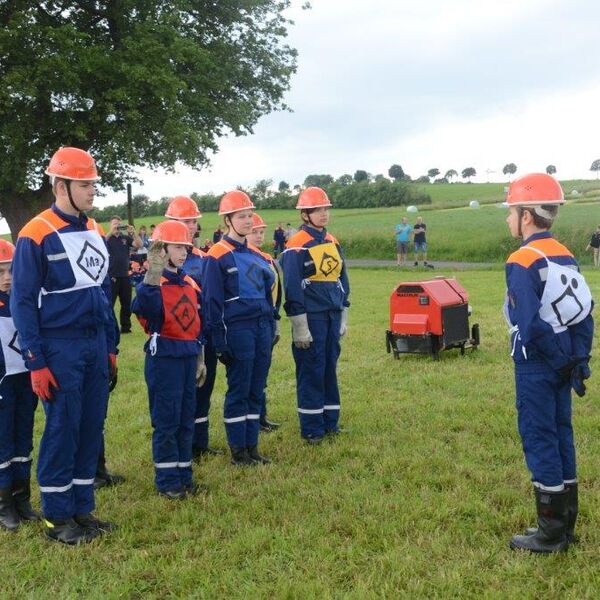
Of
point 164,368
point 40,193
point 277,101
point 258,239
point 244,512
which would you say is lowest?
point 244,512

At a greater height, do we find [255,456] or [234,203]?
[234,203]

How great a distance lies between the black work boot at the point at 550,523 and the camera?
4277mm

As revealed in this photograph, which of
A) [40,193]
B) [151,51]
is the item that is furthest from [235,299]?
[40,193]

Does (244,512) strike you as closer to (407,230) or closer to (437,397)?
(437,397)

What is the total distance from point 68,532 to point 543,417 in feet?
10.8

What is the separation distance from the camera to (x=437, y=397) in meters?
8.30

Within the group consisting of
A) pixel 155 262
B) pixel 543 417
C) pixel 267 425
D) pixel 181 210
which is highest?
pixel 181 210

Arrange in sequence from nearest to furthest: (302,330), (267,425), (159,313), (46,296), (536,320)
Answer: (536,320), (46,296), (159,313), (302,330), (267,425)

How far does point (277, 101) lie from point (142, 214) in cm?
5066

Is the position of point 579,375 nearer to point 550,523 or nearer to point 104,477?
point 550,523

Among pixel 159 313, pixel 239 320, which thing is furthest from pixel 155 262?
pixel 239 320

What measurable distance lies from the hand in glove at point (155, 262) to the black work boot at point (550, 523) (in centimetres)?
312

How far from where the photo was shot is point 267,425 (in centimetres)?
762

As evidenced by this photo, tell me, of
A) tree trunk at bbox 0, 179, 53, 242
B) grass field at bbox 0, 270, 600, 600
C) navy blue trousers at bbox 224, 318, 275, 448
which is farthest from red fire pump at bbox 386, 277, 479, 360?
tree trunk at bbox 0, 179, 53, 242
